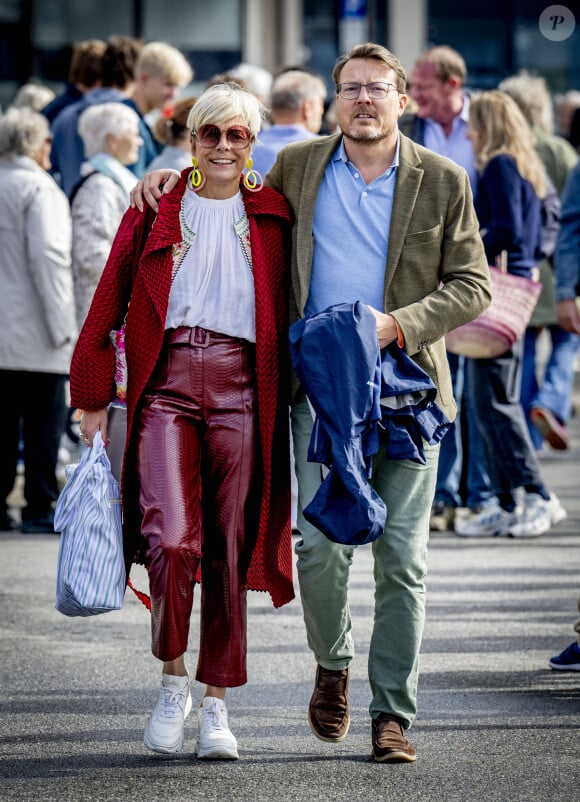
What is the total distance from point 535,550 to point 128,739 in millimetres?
3735

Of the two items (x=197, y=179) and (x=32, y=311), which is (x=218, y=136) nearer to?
(x=197, y=179)

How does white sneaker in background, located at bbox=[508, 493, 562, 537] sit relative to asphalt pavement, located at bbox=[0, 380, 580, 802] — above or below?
below

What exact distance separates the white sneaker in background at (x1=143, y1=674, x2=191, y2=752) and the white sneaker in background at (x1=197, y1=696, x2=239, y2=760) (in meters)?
0.06

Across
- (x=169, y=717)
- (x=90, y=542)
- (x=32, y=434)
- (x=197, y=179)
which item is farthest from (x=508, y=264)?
(x=169, y=717)

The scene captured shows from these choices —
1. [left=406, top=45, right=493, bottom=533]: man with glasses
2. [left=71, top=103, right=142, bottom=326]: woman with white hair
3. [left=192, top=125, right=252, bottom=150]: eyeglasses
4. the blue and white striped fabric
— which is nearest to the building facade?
[left=406, top=45, right=493, bottom=533]: man with glasses

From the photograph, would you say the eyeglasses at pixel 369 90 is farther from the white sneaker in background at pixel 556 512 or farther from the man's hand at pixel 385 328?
the white sneaker in background at pixel 556 512

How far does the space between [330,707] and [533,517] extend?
4.11 metres

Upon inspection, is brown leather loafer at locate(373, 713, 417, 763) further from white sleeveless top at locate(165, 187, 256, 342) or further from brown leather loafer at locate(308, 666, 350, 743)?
white sleeveless top at locate(165, 187, 256, 342)

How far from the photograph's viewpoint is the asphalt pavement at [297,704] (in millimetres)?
4809

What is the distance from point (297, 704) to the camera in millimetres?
5699

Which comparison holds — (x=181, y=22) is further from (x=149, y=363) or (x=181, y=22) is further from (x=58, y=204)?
(x=149, y=363)

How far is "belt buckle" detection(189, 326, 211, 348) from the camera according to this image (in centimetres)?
510

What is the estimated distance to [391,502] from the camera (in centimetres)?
511

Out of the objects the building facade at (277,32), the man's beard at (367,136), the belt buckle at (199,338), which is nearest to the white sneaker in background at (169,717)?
the belt buckle at (199,338)
